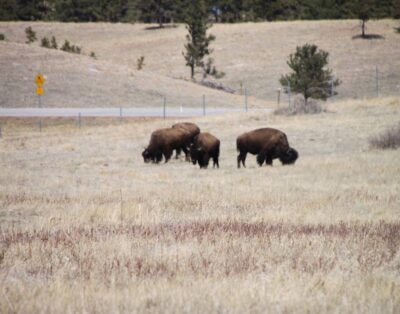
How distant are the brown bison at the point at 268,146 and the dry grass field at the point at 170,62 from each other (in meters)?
33.3

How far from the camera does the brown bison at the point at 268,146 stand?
73.0ft

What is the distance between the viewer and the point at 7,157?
28.4 m

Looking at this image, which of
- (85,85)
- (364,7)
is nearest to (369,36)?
(364,7)

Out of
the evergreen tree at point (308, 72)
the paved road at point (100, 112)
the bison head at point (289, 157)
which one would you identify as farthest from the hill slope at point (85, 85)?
the bison head at point (289, 157)

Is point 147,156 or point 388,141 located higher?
point 388,141

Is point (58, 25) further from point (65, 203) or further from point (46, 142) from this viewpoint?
point (65, 203)

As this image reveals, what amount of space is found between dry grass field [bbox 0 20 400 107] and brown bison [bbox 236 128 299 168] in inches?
1310

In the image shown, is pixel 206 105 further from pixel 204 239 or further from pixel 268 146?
pixel 204 239

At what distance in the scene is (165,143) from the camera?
25.5m

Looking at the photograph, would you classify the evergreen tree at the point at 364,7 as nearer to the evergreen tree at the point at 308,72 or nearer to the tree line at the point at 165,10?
the tree line at the point at 165,10

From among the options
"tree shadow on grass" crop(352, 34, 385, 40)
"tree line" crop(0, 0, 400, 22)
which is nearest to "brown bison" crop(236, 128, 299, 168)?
"tree shadow on grass" crop(352, 34, 385, 40)

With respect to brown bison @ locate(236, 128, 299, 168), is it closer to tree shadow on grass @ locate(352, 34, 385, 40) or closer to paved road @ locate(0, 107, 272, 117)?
paved road @ locate(0, 107, 272, 117)

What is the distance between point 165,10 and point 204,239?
4286 inches

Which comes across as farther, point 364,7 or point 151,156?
point 364,7
